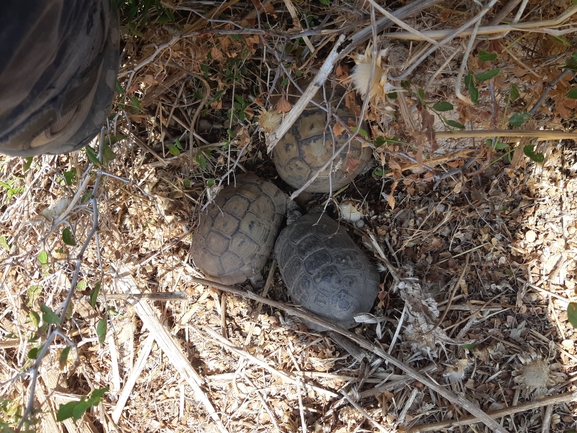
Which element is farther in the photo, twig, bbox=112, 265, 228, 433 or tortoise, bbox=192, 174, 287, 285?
twig, bbox=112, 265, 228, 433

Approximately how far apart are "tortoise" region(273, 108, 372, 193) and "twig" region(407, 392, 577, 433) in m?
1.04

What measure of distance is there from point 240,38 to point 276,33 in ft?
0.45

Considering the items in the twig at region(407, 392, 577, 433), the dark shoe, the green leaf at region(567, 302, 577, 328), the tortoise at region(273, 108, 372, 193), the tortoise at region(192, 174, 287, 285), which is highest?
the dark shoe

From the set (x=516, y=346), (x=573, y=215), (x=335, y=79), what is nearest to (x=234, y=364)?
(x=516, y=346)

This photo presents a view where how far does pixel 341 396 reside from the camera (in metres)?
1.92

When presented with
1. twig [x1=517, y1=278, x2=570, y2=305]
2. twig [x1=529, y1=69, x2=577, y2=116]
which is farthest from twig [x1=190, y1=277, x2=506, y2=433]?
twig [x1=529, y1=69, x2=577, y2=116]

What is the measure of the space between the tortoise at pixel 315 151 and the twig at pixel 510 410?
1.04 metres

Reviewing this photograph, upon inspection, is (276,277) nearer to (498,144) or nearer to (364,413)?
(364,413)

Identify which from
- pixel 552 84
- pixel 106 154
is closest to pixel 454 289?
pixel 552 84

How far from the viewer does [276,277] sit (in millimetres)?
2113

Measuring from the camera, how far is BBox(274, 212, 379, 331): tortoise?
1827 mm

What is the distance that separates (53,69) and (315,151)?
3.35 ft

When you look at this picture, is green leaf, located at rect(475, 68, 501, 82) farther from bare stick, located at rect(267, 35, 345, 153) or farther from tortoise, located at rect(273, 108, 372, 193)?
tortoise, located at rect(273, 108, 372, 193)

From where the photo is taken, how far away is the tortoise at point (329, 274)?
1.83 meters
